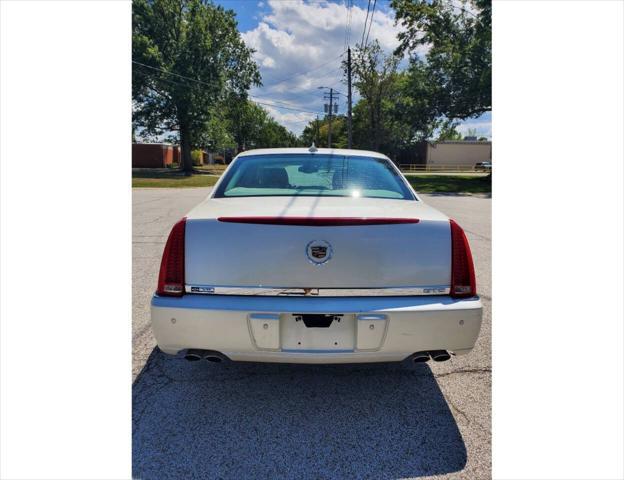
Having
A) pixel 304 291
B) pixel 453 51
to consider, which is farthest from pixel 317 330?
pixel 453 51

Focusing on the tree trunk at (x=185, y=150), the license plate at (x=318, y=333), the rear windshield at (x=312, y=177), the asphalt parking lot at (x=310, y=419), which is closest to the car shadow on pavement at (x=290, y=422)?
the asphalt parking lot at (x=310, y=419)

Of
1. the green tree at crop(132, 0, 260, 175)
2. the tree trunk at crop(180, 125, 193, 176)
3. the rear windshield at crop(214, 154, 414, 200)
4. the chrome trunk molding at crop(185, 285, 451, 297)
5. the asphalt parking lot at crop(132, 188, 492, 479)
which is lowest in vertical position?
the asphalt parking lot at crop(132, 188, 492, 479)

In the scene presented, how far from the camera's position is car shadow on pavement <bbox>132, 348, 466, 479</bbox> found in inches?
75.7

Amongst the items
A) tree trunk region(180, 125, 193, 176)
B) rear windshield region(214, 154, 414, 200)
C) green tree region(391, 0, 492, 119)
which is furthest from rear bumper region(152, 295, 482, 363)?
tree trunk region(180, 125, 193, 176)

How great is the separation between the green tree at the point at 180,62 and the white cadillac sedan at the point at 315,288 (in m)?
30.2

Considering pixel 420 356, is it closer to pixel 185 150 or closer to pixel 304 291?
pixel 304 291

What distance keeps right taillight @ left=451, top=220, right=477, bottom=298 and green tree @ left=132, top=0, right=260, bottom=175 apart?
30.6 m

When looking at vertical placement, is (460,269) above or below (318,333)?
above

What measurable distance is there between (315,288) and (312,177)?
3.98 ft

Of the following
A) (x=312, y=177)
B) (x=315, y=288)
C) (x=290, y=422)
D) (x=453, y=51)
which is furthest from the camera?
(x=453, y=51)

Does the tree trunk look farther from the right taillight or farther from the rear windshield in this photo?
the right taillight

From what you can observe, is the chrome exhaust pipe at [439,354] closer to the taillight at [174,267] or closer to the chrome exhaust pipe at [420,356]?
the chrome exhaust pipe at [420,356]

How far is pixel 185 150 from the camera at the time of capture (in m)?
33.2

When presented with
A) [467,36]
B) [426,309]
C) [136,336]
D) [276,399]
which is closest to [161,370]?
[136,336]
